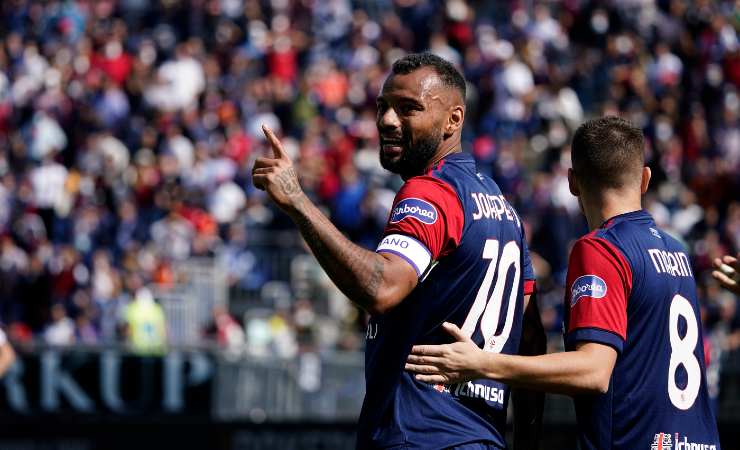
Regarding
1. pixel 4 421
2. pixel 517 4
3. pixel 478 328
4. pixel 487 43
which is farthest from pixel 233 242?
pixel 478 328

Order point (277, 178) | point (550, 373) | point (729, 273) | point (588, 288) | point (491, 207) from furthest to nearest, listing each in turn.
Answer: point (729, 273) < point (491, 207) < point (588, 288) < point (277, 178) < point (550, 373)

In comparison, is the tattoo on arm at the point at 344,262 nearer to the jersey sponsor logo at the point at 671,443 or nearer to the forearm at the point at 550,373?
the forearm at the point at 550,373

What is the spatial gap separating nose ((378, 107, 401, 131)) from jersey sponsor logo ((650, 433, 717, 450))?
1533mm

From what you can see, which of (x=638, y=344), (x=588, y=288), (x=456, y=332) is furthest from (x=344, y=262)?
(x=638, y=344)

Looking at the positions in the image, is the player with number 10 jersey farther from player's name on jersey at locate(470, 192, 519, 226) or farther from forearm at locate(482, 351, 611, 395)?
forearm at locate(482, 351, 611, 395)

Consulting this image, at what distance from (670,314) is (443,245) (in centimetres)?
88

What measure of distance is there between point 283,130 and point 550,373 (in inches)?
705

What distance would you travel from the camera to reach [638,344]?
16.3ft

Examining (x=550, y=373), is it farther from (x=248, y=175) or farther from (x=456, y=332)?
(x=248, y=175)

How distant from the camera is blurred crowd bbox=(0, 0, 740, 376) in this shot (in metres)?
18.3

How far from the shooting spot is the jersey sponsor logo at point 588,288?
4.86 meters

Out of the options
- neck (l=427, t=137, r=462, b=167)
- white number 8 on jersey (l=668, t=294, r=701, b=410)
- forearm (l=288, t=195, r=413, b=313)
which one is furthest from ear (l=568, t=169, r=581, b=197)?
forearm (l=288, t=195, r=413, b=313)

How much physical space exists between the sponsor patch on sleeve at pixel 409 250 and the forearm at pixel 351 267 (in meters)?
0.12

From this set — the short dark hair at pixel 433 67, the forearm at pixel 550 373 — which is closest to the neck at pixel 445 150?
the short dark hair at pixel 433 67
